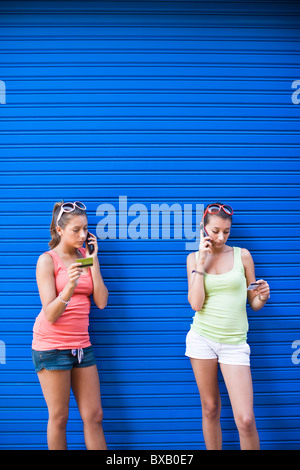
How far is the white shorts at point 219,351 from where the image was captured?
3121 mm

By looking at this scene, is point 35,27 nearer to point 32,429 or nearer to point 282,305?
point 282,305

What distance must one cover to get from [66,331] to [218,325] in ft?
4.36

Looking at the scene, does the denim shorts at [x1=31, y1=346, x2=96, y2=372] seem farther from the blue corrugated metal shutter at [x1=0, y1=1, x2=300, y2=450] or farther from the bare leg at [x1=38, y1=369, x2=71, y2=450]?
the blue corrugated metal shutter at [x1=0, y1=1, x2=300, y2=450]

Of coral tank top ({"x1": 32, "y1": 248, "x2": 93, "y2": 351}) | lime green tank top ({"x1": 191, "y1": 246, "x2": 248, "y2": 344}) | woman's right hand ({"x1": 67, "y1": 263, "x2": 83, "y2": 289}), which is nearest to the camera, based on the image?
woman's right hand ({"x1": 67, "y1": 263, "x2": 83, "y2": 289})

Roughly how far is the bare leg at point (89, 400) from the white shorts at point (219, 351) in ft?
3.00

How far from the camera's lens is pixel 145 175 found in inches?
150

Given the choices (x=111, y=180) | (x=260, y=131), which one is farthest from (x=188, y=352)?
(x=260, y=131)

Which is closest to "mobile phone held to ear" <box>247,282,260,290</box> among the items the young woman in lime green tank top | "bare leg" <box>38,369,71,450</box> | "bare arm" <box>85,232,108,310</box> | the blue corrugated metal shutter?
the young woman in lime green tank top

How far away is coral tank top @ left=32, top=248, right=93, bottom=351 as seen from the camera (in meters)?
3.07

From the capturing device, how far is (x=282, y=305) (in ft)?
12.6

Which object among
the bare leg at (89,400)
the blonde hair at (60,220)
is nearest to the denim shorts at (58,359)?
the bare leg at (89,400)

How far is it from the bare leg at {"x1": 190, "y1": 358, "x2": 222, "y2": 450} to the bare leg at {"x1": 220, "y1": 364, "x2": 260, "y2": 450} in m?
0.16

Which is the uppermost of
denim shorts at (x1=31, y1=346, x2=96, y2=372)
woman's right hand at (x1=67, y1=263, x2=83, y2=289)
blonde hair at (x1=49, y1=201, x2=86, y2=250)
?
blonde hair at (x1=49, y1=201, x2=86, y2=250)

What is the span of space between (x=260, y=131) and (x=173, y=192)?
3.76ft
